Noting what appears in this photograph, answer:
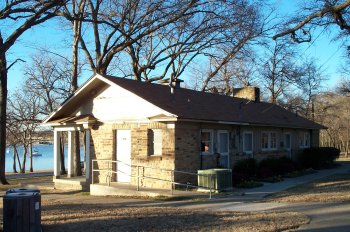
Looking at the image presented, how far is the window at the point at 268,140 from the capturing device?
2569cm

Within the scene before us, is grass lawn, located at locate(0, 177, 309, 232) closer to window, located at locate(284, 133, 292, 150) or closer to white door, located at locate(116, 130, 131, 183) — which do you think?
white door, located at locate(116, 130, 131, 183)

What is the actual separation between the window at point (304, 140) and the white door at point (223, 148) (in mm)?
11317

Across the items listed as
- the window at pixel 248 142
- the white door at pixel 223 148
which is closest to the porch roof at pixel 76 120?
the white door at pixel 223 148

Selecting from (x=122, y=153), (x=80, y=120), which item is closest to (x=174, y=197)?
(x=122, y=153)

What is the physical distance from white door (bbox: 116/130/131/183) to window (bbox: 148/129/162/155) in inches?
47.2

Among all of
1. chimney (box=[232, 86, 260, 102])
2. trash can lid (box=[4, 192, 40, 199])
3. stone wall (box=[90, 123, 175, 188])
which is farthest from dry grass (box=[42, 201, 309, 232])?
chimney (box=[232, 86, 260, 102])

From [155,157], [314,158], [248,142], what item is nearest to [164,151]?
[155,157]

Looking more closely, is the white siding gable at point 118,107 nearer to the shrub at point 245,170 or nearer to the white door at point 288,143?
the shrub at point 245,170

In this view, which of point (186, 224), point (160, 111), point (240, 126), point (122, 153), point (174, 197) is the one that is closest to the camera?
point (186, 224)

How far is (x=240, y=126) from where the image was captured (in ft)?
75.0

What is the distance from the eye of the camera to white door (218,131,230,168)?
2111 cm

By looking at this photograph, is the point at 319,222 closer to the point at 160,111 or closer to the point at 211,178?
the point at 211,178

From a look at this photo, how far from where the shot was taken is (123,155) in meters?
20.1

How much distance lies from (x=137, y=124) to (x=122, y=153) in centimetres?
167
